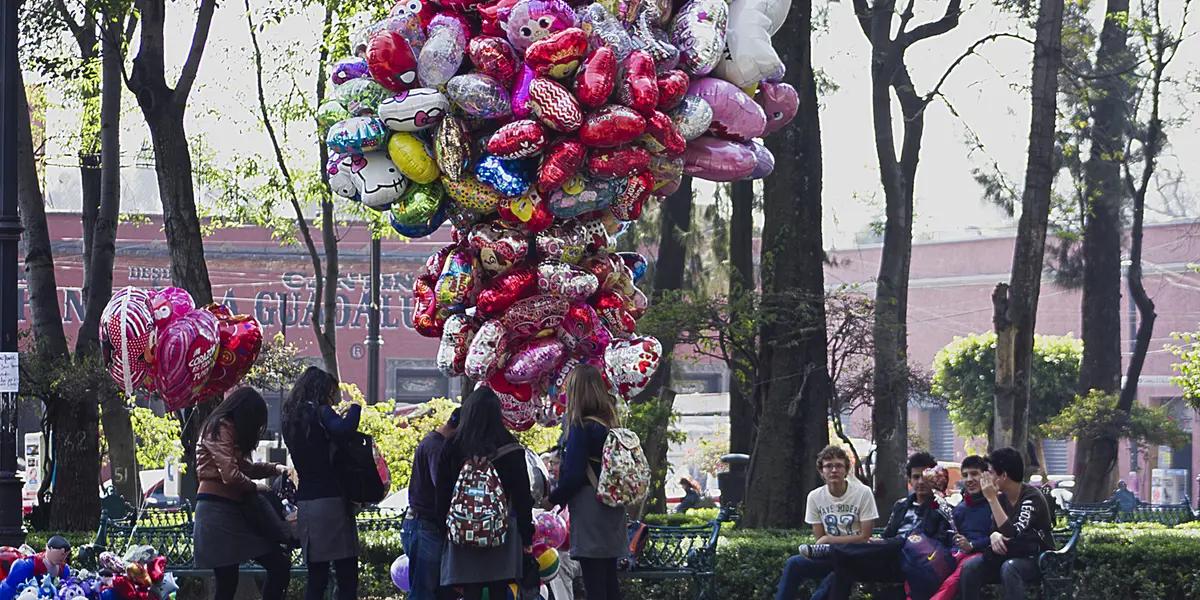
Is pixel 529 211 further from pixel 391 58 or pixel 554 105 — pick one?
pixel 391 58

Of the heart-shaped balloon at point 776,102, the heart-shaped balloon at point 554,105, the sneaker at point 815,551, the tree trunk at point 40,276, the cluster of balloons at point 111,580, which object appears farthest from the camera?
the tree trunk at point 40,276

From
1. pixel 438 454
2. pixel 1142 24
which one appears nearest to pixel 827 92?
pixel 1142 24

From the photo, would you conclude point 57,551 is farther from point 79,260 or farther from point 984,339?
point 79,260

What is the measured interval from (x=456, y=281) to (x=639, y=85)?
1783 mm

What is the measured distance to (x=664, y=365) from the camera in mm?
21031

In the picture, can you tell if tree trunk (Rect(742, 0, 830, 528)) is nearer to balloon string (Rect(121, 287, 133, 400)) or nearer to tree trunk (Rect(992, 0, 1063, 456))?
tree trunk (Rect(992, 0, 1063, 456))

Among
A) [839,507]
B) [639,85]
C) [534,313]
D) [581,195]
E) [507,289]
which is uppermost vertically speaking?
[639,85]

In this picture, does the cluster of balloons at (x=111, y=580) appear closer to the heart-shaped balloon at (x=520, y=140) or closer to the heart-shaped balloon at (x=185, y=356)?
the heart-shaped balloon at (x=185, y=356)

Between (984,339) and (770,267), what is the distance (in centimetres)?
3030

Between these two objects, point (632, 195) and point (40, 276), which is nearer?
point (632, 195)

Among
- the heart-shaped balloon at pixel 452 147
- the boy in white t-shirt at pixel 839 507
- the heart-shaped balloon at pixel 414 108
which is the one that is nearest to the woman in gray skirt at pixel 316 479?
the heart-shaped balloon at pixel 452 147

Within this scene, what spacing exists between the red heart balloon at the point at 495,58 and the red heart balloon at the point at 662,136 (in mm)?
924

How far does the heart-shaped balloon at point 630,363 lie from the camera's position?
34.1 feet

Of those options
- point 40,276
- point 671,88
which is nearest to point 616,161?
point 671,88
